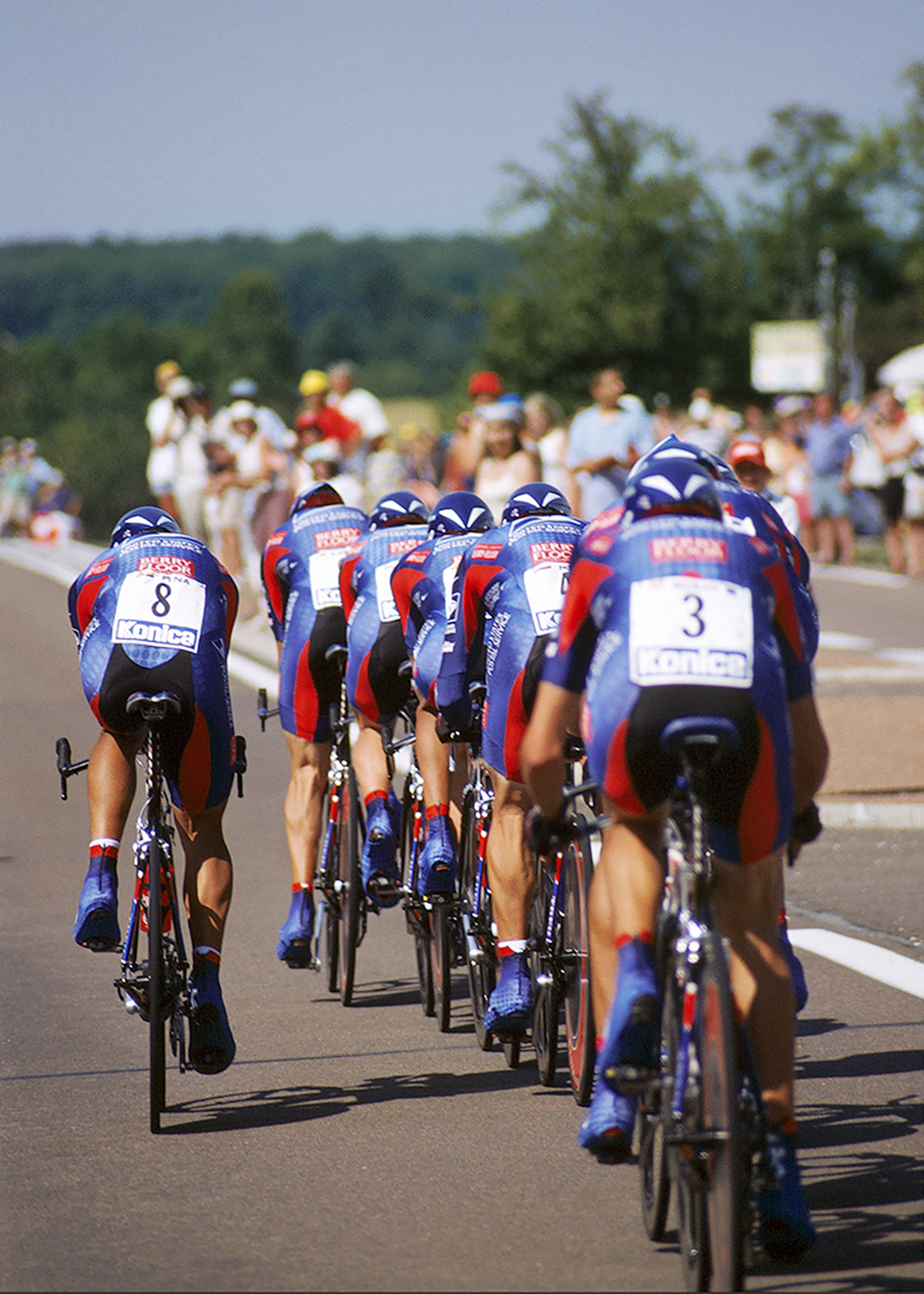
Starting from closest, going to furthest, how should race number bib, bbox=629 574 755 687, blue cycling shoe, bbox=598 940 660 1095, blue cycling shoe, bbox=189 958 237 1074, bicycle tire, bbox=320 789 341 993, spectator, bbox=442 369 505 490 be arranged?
race number bib, bbox=629 574 755 687 < blue cycling shoe, bbox=598 940 660 1095 < blue cycling shoe, bbox=189 958 237 1074 < bicycle tire, bbox=320 789 341 993 < spectator, bbox=442 369 505 490

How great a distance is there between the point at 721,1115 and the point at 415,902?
11.3 feet

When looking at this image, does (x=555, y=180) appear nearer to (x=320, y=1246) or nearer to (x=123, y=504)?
(x=123, y=504)

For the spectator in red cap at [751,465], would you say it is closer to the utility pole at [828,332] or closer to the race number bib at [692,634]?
the race number bib at [692,634]

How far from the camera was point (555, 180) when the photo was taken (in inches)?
2773

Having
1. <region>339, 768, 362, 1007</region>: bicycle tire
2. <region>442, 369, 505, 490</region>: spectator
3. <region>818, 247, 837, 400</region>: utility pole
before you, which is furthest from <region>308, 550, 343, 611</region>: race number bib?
<region>818, 247, 837, 400</region>: utility pole

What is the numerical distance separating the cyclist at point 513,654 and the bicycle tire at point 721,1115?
7.18 feet

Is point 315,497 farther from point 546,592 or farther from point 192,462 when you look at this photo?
point 192,462

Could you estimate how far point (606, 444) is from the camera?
55.2 ft

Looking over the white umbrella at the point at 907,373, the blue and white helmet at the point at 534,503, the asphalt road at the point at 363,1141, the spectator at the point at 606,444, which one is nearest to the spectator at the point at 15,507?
the white umbrella at the point at 907,373

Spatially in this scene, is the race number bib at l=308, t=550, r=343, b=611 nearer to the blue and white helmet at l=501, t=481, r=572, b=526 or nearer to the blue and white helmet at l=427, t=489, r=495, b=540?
the blue and white helmet at l=427, t=489, r=495, b=540

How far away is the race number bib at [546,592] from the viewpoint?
6363 millimetres

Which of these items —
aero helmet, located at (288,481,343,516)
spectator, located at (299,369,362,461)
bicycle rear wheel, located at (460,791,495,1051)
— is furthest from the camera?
spectator, located at (299,369,362,461)

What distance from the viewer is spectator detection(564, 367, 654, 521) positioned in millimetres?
16766

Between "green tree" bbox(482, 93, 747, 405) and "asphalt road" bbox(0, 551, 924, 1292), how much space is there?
62.5m
